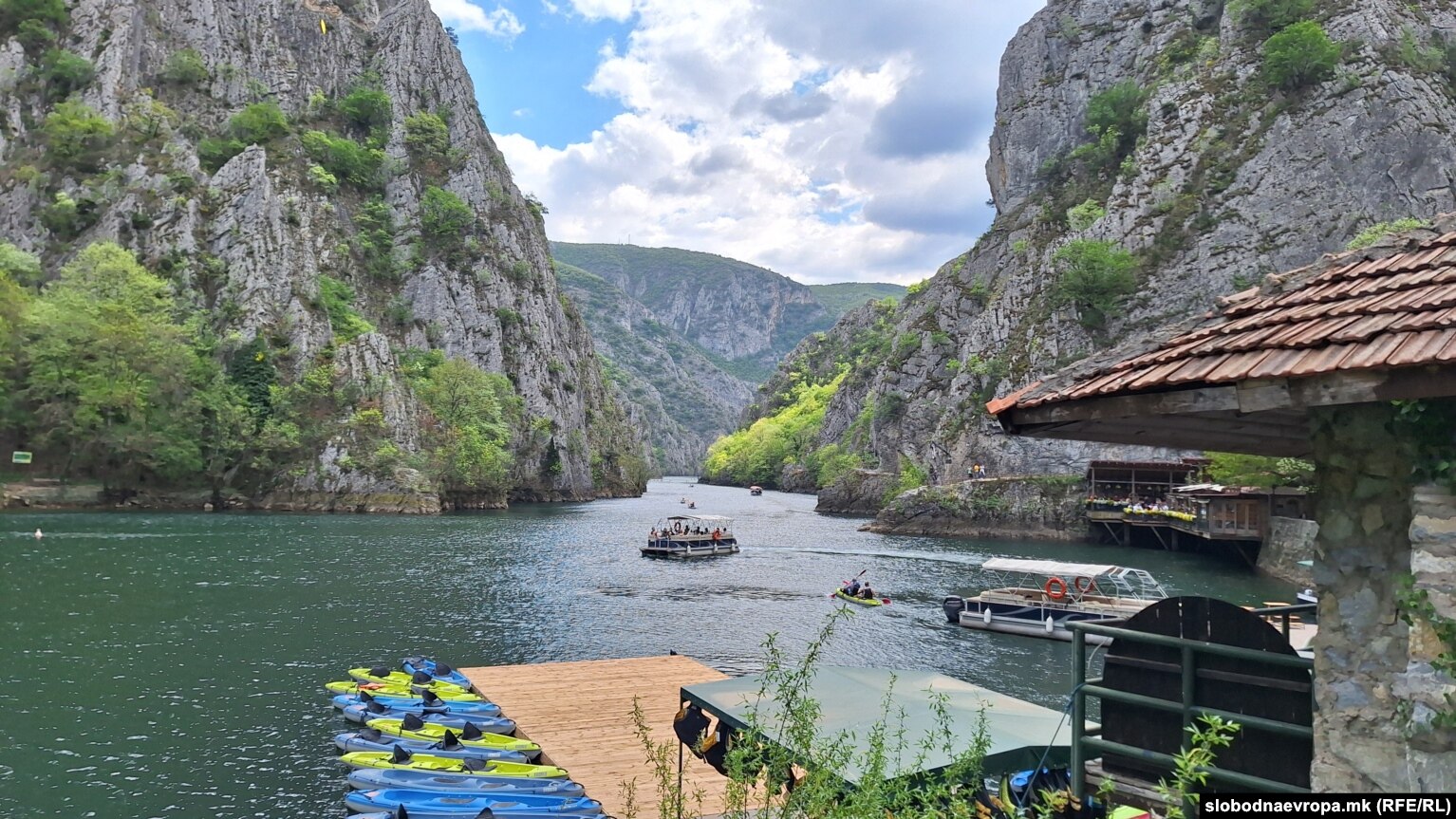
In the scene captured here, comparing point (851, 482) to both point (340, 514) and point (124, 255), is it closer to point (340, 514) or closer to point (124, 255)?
point (340, 514)

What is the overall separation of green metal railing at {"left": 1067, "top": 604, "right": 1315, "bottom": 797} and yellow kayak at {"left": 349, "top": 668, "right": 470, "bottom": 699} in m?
16.5

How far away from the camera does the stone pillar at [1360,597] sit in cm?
529

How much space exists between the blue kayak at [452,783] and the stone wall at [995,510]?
211 ft

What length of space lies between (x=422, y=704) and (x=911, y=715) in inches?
556

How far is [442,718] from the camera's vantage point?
18203 mm

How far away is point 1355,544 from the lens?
219 inches

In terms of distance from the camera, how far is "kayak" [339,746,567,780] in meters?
14.8

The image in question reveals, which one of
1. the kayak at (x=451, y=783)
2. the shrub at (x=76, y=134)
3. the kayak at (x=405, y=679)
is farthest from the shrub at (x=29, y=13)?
the kayak at (x=451, y=783)

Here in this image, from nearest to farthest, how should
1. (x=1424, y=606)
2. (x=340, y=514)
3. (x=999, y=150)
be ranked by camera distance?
(x=1424, y=606) → (x=340, y=514) → (x=999, y=150)

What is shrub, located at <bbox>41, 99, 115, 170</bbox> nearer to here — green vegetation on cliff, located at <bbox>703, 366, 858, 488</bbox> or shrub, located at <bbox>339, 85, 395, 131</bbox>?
shrub, located at <bbox>339, 85, 395, 131</bbox>

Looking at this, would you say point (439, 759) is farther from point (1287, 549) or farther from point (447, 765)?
point (1287, 549)

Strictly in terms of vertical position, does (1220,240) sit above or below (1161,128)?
below

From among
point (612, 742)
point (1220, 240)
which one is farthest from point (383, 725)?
point (1220, 240)

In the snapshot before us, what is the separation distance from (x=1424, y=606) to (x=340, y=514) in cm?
7921
